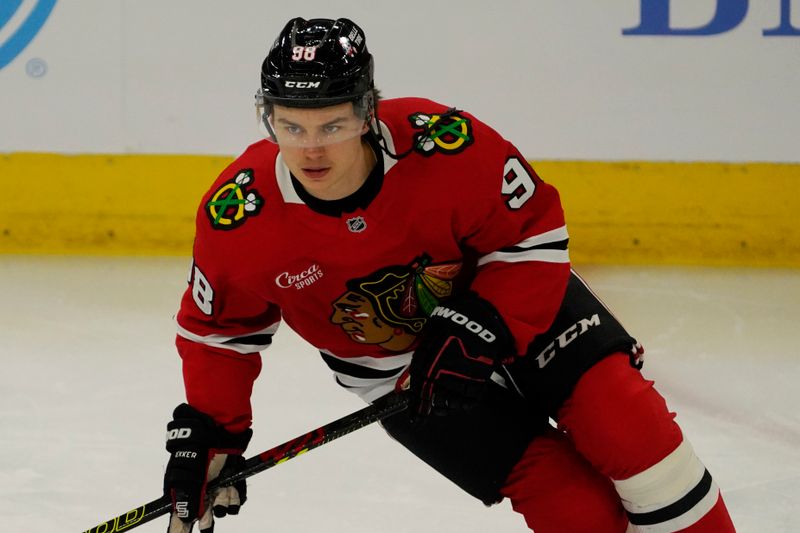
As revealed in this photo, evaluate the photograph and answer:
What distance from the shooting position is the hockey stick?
6.78ft

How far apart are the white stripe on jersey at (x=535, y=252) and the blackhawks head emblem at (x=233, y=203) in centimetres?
39

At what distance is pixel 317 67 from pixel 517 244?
44cm

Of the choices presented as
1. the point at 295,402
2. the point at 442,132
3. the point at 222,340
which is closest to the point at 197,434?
the point at 222,340

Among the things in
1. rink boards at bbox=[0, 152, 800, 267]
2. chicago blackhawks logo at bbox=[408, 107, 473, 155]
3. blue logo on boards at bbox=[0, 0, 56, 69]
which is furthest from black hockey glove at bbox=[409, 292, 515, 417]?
blue logo on boards at bbox=[0, 0, 56, 69]

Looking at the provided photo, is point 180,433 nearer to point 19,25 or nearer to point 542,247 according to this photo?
point 542,247

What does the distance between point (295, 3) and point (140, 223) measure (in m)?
0.95

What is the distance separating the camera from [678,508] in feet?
6.38

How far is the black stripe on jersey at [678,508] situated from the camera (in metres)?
1.94

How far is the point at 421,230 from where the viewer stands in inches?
76.9

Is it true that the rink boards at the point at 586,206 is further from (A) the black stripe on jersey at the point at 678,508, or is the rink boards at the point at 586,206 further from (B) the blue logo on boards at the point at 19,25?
(A) the black stripe on jersey at the point at 678,508

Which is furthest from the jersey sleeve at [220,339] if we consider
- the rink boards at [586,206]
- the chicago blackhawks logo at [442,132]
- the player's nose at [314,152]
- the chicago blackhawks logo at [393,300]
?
the rink boards at [586,206]

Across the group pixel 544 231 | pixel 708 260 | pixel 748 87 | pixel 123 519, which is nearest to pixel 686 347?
pixel 708 260

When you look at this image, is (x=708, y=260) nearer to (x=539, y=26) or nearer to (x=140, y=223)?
(x=539, y=26)

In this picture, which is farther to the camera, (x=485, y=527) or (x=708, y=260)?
(x=708, y=260)
